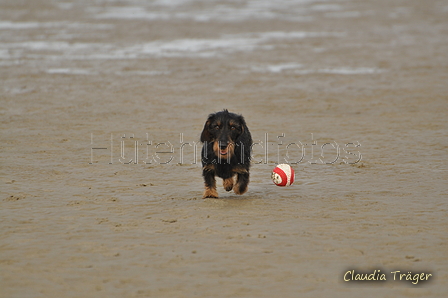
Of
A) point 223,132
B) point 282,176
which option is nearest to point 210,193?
point 223,132

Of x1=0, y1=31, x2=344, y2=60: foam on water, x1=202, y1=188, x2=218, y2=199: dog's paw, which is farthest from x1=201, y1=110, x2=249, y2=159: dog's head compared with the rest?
x1=0, y1=31, x2=344, y2=60: foam on water

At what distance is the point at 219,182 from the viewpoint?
28.6 feet

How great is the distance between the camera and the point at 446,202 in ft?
24.0

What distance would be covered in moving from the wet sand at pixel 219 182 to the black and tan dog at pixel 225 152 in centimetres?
25

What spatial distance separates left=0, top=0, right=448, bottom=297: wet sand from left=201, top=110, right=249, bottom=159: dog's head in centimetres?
63

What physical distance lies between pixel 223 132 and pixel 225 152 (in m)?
0.26

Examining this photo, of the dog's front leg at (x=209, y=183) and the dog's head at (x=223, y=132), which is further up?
the dog's head at (x=223, y=132)

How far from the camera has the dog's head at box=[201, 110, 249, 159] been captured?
23.9ft

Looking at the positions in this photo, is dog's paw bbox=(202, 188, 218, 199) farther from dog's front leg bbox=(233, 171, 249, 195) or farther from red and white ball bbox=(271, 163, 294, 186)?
red and white ball bbox=(271, 163, 294, 186)

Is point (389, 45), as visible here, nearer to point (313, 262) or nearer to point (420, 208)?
point (420, 208)

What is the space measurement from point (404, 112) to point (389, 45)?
953 cm

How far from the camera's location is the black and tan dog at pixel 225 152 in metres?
7.39

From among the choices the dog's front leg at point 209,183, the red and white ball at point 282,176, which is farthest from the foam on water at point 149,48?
the dog's front leg at point 209,183

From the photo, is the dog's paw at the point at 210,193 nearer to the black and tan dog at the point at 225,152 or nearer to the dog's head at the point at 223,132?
the black and tan dog at the point at 225,152
